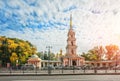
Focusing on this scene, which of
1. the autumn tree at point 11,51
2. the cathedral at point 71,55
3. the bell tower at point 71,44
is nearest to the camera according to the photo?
the autumn tree at point 11,51

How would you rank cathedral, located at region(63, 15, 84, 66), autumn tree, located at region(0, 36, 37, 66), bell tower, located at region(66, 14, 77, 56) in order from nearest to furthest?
1. autumn tree, located at region(0, 36, 37, 66)
2. cathedral, located at region(63, 15, 84, 66)
3. bell tower, located at region(66, 14, 77, 56)

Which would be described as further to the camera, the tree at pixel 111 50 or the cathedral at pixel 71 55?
the tree at pixel 111 50

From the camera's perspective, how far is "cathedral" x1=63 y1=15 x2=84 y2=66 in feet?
347

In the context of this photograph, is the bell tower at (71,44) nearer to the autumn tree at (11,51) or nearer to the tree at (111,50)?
the tree at (111,50)

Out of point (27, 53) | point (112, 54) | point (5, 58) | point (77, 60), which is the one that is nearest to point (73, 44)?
point (77, 60)

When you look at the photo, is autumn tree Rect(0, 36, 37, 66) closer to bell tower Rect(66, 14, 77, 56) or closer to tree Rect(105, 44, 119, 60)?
bell tower Rect(66, 14, 77, 56)

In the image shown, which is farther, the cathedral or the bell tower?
the bell tower

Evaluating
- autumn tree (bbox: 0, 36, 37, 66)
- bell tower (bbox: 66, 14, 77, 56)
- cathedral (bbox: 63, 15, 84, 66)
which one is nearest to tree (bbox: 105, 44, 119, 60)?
cathedral (bbox: 63, 15, 84, 66)

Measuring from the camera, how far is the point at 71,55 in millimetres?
106562

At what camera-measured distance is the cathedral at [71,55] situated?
347 feet

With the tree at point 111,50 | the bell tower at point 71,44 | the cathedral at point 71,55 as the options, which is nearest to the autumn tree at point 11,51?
the cathedral at point 71,55

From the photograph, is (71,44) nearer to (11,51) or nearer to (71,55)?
(71,55)

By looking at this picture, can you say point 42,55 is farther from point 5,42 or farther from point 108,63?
point 5,42

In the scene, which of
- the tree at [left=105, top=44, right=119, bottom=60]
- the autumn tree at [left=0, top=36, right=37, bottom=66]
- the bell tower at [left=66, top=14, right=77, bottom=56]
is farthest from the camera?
the bell tower at [left=66, top=14, right=77, bottom=56]
